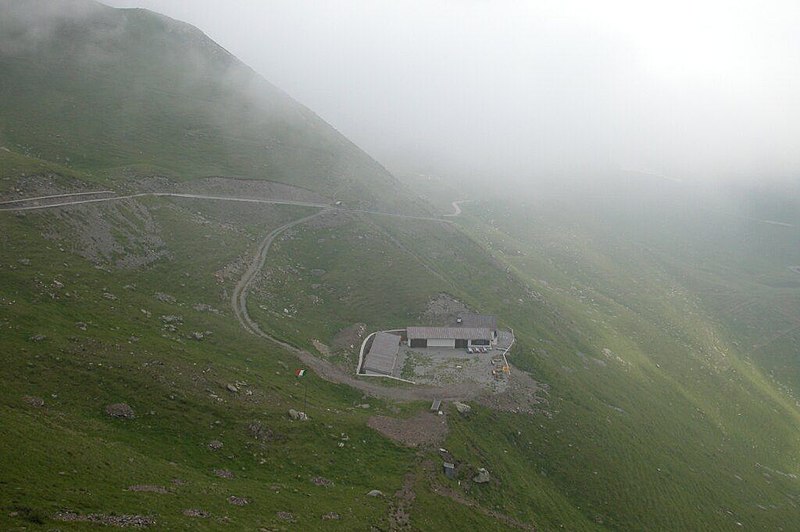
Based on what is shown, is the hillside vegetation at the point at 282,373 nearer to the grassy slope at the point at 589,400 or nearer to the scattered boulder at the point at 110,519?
the scattered boulder at the point at 110,519

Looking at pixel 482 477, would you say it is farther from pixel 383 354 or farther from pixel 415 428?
pixel 383 354

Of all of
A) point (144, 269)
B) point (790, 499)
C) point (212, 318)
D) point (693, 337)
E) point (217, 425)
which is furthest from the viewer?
point (693, 337)

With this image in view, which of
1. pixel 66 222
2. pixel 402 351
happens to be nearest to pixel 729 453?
pixel 402 351

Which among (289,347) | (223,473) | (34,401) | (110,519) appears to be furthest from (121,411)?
(289,347)

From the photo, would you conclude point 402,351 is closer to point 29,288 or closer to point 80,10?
point 29,288

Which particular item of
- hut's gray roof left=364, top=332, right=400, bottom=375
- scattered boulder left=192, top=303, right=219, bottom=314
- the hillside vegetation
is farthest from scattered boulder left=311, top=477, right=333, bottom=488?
scattered boulder left=192, top=303, right=219, bottom=314

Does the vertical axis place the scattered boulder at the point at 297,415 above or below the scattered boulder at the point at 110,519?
below

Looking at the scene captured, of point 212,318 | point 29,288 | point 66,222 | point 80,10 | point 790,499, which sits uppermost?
point 80,10

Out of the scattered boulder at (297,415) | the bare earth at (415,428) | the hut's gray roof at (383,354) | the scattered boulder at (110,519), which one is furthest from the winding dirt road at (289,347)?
the scattered boulder at (110,519)
